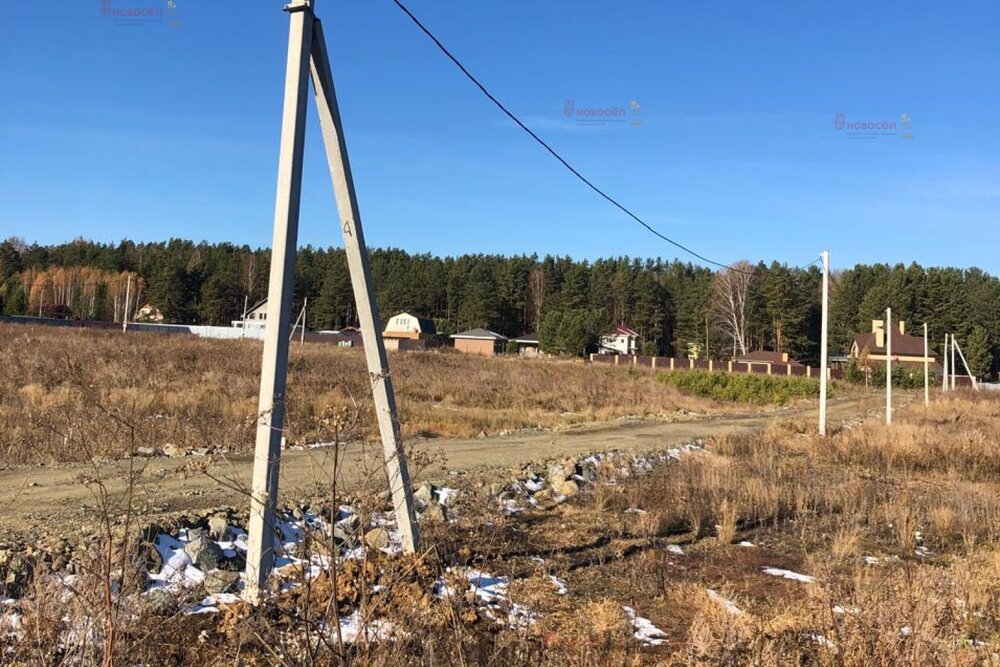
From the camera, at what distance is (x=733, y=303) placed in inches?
2736

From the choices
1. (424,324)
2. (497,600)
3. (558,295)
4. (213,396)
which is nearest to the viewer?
(497,600)

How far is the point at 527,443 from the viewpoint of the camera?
1478 centimetres

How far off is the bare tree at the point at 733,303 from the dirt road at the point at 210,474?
183ft

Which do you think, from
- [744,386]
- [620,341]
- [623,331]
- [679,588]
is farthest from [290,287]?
[623,331]

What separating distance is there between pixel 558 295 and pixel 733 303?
25762 millimetres

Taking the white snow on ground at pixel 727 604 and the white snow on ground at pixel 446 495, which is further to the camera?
the white snow on ground at pixel 446 495

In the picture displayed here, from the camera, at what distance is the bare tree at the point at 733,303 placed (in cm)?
6938

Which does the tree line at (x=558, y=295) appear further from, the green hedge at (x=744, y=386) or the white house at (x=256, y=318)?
the green hedge at (x=744, y=386)

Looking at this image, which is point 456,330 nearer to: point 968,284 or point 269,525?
point 968,284

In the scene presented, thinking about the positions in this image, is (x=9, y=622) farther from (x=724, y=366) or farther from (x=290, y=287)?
(x=724, y=366)

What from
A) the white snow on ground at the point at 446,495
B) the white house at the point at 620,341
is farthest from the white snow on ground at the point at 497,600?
the white house at the point at 620,341

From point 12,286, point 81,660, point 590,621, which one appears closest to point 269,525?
point 81,660

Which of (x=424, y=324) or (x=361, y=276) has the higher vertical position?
(x=424, y=324)

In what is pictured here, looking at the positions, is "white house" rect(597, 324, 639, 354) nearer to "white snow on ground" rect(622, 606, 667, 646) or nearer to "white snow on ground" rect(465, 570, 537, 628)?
"white snow on ground" rect(465, 570, 537, 628)
